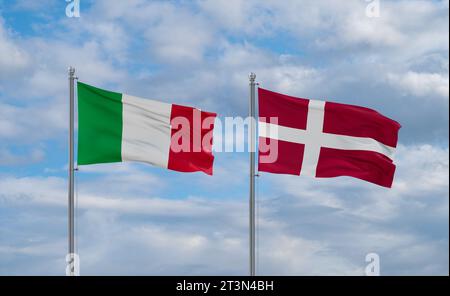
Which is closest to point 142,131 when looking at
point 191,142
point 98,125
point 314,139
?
point 98,125

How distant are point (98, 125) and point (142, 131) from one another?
124 centimetres

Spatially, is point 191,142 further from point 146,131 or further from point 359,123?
point 359,123

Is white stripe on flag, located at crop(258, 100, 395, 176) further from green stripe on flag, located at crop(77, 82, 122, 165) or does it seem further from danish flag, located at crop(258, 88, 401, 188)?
green stripe on flag, located at crop(77, 82, 122, 165)

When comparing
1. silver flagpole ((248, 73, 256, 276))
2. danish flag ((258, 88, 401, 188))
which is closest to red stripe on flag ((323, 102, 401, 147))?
danish flag ((258, 88, 401, 188))

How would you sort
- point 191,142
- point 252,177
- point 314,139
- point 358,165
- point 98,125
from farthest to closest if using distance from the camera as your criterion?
point 358,165, point 314,139, point 191,142, point 252,177, point 98,125

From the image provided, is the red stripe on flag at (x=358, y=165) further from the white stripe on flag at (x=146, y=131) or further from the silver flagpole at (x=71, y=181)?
the silver flagpole at (x=71, y=181)

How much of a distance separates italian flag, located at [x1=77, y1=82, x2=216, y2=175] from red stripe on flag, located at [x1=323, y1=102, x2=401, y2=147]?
3.54 metres

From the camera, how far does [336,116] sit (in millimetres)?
22203

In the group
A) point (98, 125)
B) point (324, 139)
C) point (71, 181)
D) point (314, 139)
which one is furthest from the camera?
point (324, 139)

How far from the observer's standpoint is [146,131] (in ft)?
70.2

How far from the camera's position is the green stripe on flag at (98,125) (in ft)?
68.8

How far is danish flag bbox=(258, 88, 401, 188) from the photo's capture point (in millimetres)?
21375
